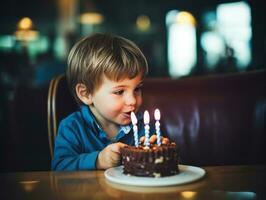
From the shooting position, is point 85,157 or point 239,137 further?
point 239,137

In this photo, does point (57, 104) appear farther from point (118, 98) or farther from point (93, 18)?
point (93, 18)

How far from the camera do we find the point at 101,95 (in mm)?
1614

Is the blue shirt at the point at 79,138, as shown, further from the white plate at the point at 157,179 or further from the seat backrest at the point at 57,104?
the white plate at the point at 157,179

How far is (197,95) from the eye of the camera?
1994 mm

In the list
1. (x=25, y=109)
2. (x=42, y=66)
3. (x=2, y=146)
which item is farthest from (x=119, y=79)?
(x=42, y=66)

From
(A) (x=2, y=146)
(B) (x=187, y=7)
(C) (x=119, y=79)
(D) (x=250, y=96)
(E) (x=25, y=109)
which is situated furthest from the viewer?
(B) (x=187, y=7)

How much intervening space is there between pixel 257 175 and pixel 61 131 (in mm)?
693

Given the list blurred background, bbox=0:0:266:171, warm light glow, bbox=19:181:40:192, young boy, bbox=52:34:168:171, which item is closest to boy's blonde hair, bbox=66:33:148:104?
young boy, bbox=52:34:168:171

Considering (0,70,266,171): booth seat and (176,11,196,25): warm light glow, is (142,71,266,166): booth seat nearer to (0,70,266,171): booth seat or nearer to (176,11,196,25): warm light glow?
(0,70,266,171): booth seat

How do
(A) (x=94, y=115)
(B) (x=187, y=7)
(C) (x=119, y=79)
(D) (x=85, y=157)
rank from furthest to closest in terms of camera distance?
(B) (x=187, y=7) < (A) (x=94, y=115) < (C) (x=119, y=79) < (D) (x=85, y=157)

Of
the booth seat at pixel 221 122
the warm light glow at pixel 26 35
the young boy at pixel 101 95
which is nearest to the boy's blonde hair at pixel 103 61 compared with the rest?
the young boy at pixel 101 95

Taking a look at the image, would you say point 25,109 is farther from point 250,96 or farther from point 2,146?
point 250,96

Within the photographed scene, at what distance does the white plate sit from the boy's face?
392mm

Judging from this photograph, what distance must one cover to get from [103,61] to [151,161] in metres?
0.55
